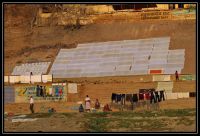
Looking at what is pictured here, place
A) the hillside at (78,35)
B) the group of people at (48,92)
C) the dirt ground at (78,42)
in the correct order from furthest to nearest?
the hillside at (78,35) → the group of people at (48,92) → the dirt ground at (78,42)

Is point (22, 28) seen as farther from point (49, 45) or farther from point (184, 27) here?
point (184, 27)

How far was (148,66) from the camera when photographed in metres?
30.1

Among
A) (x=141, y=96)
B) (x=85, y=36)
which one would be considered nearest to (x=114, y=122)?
(x=141, y=96)

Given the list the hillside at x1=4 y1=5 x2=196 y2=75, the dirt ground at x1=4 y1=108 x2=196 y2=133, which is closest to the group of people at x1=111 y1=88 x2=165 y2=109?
the dirt ground at x1=4 y1=108 x2=196 y2=133

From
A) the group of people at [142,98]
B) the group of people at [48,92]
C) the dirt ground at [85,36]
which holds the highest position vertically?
the dirt ground at [85,36]

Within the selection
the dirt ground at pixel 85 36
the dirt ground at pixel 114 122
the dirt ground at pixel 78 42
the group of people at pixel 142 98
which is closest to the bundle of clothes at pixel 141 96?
the group of people at pixel 142 98

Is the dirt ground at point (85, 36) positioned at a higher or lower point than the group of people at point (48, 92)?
higher

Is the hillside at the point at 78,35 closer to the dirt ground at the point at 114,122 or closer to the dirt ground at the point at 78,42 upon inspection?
the dirt ground at the point at 78,42

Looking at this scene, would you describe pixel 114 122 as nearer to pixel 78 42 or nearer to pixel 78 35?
pixel 78 42

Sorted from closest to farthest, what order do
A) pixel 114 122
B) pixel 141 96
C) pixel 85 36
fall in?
1. pixel 114 122
2. pixel 141 96
3. pixel 85 36

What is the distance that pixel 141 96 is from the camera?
25781 millimetres

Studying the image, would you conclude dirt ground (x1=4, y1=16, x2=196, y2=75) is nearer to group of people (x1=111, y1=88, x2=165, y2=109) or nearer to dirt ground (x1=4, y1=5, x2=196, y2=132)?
dirt ground (x1=4, y1=5, x2=196, y2=132)

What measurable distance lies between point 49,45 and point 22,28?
598 centimetres

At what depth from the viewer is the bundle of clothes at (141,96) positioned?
25797mm
